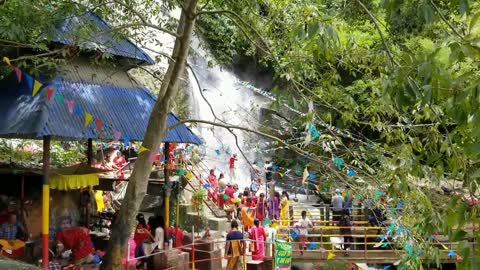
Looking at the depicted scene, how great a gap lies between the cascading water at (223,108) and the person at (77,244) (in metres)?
13.2

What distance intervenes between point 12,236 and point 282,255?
18.5 ft

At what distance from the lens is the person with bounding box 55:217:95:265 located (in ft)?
32.6

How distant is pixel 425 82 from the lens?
3025 millimetres

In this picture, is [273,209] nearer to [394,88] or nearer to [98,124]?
[98,124]

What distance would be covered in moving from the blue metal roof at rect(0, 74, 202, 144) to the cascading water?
41.7 feet

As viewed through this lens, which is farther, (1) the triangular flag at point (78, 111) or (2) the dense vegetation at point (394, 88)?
(1) the triangular flag at point (78, 111)

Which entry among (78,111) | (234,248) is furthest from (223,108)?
(78,111)

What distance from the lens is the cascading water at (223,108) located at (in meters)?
24.4

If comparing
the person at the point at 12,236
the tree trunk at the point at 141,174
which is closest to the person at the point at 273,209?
the person at the point at 12,236

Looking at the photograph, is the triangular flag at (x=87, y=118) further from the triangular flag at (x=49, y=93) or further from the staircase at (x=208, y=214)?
the staircase at (x=208, y=214)

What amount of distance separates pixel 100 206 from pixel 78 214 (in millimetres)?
4021

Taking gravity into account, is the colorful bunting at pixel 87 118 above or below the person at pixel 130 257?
above

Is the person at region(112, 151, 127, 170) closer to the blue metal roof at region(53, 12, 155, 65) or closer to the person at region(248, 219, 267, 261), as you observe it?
the person at region(248, 219, 267, 261)

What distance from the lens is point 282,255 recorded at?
11.6 m
